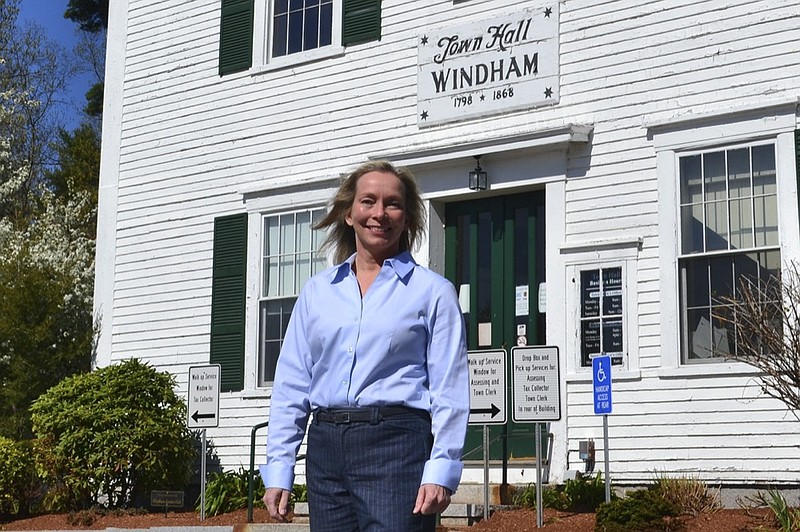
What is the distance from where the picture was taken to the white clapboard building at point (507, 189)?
1016 centimetres

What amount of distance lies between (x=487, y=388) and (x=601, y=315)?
4.38 feet

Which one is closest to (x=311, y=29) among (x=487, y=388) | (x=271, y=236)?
(x=271, y=236)

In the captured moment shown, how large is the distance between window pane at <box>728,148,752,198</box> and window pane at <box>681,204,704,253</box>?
0.33 m

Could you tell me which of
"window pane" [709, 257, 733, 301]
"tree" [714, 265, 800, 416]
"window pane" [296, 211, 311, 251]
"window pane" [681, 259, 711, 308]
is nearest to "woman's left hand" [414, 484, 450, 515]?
"tree" [714, 265, 800, 416]

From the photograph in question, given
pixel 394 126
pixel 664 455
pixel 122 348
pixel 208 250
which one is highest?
pixel 394 126

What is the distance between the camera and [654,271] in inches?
415

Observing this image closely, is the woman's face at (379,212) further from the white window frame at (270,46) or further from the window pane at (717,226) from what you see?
the white window frame at (270,46)

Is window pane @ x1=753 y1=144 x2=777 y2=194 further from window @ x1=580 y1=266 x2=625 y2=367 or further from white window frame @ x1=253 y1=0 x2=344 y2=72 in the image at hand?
white window frame @ x1=253 y1=0 x2=344 y2=72

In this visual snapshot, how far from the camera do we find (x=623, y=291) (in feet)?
35.0

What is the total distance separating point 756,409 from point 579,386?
1.63 meters

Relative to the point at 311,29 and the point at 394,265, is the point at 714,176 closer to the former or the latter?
the point at 311,29

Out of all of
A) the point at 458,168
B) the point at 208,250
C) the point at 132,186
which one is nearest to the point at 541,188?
the point at 458,168

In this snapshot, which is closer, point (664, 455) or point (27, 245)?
point (664, 455)

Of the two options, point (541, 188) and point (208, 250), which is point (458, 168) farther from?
point (208, 250)
